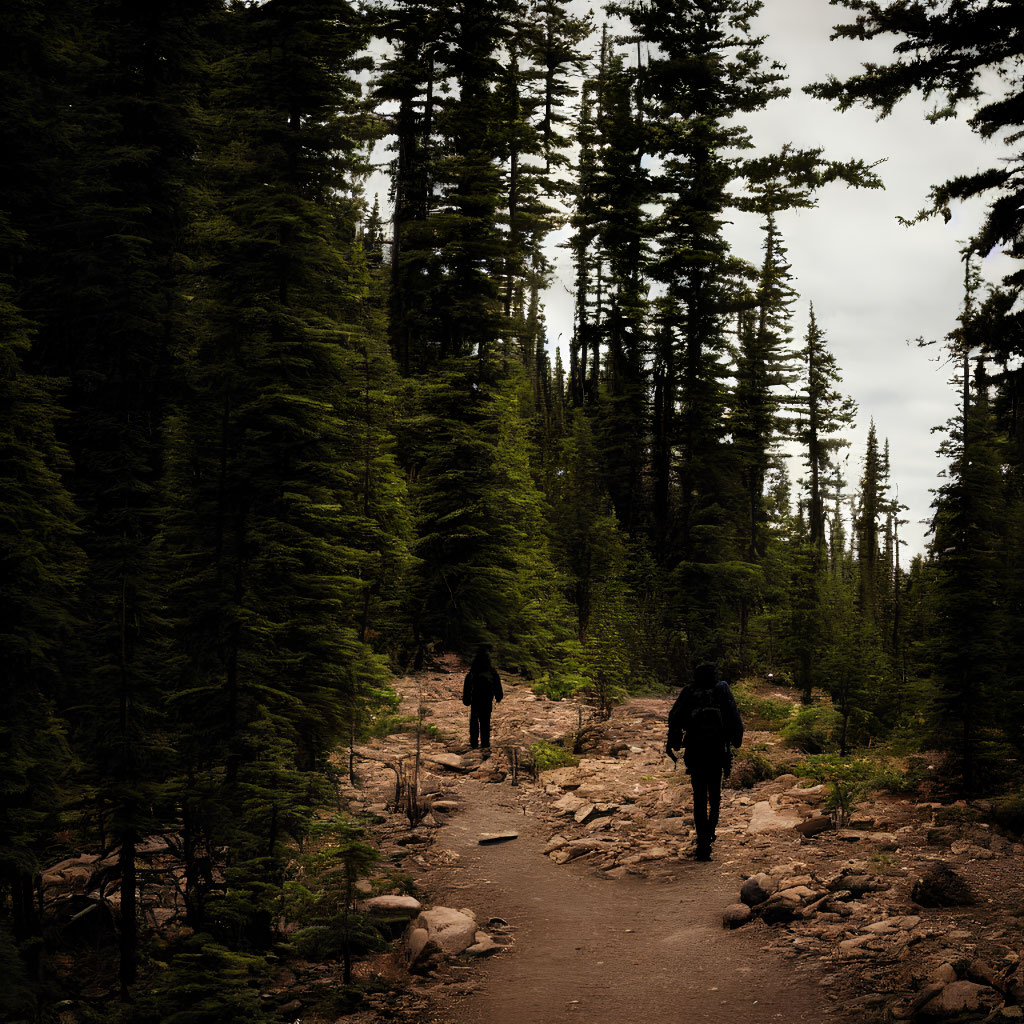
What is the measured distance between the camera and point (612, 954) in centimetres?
665

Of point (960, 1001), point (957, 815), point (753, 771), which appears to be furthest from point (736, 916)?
point (753, 771)

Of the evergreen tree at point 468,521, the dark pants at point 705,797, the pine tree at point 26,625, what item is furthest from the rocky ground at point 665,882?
the evergreen tree at point 468,521

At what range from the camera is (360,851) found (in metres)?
6.42

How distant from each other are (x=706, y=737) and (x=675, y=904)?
1764 mm

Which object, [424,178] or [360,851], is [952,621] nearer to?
[360,851]

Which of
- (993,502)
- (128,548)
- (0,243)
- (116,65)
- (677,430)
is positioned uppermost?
(116,65)

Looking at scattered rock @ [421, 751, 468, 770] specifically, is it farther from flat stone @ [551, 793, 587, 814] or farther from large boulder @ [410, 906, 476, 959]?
large boulder @ [410, 906, 476, 959]

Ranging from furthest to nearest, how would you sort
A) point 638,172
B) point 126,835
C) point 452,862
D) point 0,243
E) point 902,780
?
point 638,172
point 902,780
point 452,862
point 0,243
point 126,835

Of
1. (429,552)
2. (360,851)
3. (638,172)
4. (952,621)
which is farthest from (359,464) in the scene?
(638,172)

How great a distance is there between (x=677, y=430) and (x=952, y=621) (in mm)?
18692

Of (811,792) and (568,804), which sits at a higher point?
(811,792)

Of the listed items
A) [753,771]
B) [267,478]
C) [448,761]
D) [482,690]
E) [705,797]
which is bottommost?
[448,761]

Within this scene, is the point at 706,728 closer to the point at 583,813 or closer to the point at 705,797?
the point at 705,797

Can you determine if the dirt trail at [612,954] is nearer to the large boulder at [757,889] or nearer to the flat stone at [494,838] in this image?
the flat stone at [494,838]
